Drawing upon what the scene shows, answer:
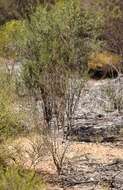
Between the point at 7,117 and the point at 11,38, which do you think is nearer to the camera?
the point at 7,117


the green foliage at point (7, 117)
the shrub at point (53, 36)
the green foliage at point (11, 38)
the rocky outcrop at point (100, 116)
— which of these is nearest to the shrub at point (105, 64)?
the rocky outcrop at point (100, 116)

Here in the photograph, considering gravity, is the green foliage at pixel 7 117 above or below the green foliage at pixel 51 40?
above

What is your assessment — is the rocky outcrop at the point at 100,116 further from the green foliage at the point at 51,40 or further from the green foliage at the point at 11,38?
the green foliage at the point at 11,38

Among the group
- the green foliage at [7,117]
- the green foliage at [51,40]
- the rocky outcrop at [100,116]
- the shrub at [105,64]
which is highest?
the green foliage at [7,117]

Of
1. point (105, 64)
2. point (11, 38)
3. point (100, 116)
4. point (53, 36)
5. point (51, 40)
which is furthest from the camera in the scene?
point (105, 64)

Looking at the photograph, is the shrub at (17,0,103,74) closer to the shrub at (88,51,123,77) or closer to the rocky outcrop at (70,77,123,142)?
the rocky outcrop at (70,77,123,142)

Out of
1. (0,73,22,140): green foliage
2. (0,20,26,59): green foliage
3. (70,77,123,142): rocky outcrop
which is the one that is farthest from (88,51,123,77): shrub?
(0,73,22,140): green foliage

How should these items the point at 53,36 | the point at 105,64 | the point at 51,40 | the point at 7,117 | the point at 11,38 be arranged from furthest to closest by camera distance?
the point at 105,64, the point at 11,38, the point at 51,40, the point at 53,36, the point at 7,117

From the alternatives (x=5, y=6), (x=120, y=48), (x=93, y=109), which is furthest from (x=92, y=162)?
(x=5, y=6)

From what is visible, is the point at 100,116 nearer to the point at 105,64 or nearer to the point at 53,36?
the point at 53,36

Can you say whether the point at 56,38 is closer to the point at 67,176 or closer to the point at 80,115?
the point at 80,115

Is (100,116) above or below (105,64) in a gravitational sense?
above

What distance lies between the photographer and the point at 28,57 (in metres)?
29.7

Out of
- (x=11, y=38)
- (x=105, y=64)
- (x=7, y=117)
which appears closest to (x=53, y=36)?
(x=11, y=38)
